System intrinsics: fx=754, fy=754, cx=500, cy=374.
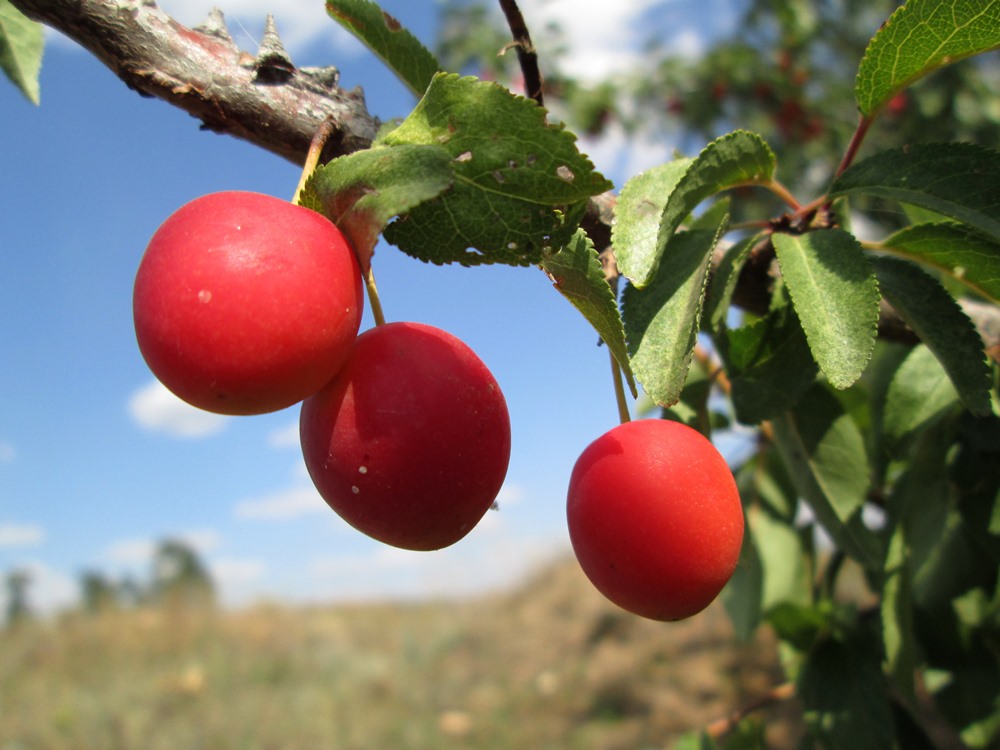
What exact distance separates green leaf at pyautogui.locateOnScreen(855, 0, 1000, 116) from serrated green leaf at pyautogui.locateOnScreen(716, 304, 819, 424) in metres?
0.25

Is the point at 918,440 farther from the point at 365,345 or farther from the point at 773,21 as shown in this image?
the point at 773,21

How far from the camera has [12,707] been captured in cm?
713

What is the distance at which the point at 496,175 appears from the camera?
1.77 ft

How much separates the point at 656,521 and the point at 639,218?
271 mm

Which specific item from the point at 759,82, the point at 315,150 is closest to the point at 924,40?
the point at 315,150

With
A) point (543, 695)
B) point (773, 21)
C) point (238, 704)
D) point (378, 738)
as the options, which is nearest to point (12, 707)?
point (238, 704)

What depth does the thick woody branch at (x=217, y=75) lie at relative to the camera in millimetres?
634

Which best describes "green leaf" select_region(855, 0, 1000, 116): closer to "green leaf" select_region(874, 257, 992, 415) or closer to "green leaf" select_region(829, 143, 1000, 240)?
"green leaf" select_region(829, 143, 1000, 240)

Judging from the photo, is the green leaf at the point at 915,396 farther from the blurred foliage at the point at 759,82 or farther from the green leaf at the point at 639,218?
the blurred foliage at the point at 759,82

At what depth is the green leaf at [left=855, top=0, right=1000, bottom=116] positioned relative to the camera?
674mm

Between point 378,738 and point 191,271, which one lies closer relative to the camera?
point 191,271

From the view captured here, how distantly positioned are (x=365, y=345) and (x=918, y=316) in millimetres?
544

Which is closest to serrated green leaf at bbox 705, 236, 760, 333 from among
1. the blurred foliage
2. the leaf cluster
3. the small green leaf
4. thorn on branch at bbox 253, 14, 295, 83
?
the leaf cluster

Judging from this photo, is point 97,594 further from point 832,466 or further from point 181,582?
point 832,466
